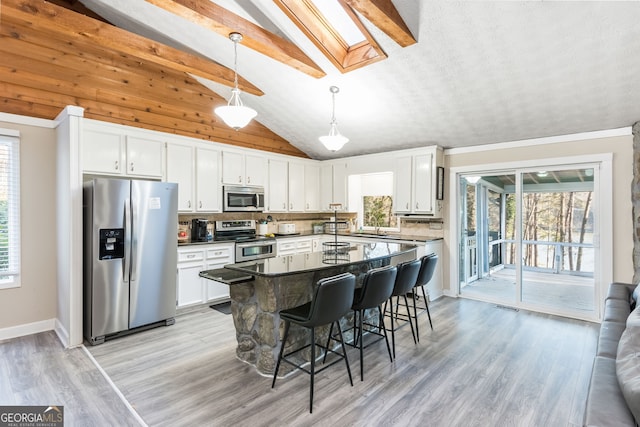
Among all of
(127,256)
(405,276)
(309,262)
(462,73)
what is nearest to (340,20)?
(462,73)

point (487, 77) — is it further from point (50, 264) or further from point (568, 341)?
point (50, 264)

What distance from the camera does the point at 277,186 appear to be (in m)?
5.83

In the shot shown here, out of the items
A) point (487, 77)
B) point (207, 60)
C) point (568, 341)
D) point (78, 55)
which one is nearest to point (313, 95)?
point (207, 60)

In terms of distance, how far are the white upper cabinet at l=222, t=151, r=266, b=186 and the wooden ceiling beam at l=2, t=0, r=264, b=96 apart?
45.0 inches

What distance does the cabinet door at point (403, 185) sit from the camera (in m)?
5.33

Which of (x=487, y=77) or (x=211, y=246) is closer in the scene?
(x=487, y=77)

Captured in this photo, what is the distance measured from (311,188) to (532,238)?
3.76 m

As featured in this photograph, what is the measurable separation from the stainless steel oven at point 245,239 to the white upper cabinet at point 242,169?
25.6 inches

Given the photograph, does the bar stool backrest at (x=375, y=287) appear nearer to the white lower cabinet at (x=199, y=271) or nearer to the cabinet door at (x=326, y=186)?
the white lower cabinet at (x=199, y=271)

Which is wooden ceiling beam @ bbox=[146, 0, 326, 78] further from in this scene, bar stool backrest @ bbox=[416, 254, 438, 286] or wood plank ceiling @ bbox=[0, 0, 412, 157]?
bar stool backrest @ bbox=[416, 254, 438, 286]

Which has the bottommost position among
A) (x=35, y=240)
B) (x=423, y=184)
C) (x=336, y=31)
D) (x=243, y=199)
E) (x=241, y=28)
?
(x=35, y=240)

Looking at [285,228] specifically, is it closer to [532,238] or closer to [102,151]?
[102,151]

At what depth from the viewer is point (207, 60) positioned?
176 inches

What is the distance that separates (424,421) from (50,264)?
4.26m
